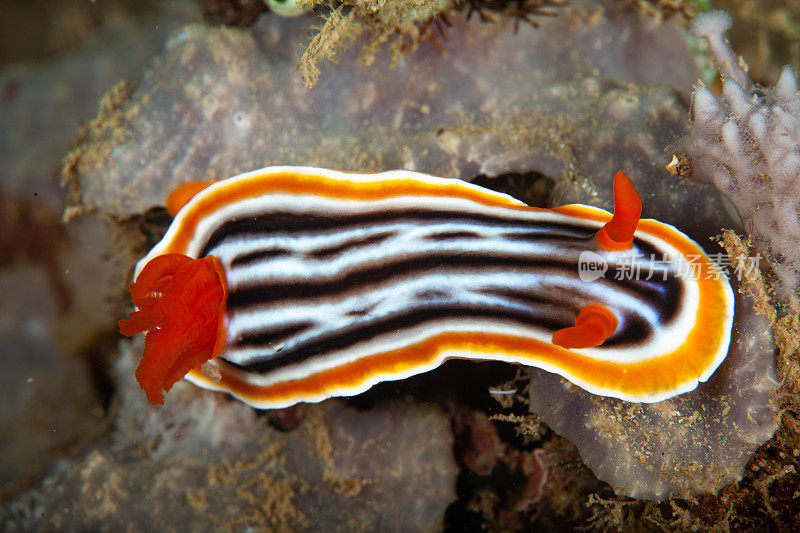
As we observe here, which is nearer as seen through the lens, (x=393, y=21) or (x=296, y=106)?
(x=393, y=21)

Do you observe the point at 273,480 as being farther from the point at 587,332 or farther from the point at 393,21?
the point at 393,21

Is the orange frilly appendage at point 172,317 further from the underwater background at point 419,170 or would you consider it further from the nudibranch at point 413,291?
the underwater background at point 419,170

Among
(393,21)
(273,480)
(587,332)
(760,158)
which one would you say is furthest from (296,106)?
(760,158)

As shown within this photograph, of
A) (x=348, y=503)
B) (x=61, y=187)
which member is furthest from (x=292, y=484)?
(x=61, y=187)

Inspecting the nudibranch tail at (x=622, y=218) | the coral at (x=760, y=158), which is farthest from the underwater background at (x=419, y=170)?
the nudibranch tail at (x=622, y=218)

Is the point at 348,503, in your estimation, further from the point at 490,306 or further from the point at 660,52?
the point at 660,52

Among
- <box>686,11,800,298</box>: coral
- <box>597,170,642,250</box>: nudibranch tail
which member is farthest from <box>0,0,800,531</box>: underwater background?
<box>597,170,642,250</box>: nudibranch tail
